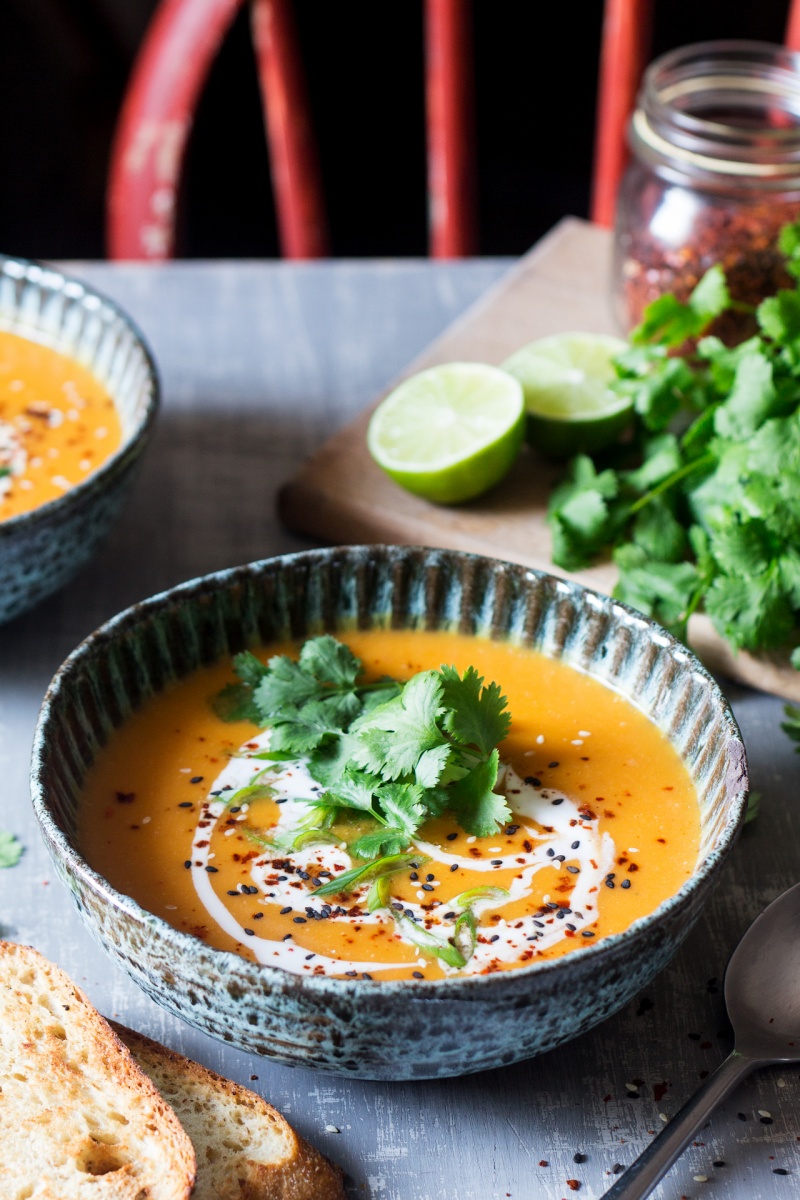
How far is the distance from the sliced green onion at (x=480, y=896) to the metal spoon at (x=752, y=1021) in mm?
243

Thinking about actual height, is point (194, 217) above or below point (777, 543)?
below

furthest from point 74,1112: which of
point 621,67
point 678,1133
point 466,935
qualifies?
point 621,67

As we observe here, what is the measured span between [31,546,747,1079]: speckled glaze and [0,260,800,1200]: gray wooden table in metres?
0.07

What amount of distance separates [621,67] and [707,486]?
1.54 metres

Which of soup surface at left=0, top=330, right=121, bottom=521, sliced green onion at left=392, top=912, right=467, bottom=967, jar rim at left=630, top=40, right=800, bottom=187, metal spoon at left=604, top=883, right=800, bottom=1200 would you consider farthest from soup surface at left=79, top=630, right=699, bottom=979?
jar rim at left=630, top=40, right=800, bottom=187

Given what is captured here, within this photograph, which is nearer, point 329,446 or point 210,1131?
point 210,1131

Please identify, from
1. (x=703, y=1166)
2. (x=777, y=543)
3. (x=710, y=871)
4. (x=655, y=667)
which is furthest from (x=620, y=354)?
(x=703, y=1166)

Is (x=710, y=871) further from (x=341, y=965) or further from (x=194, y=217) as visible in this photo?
(x=194, y=217)

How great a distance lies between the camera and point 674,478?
183cm

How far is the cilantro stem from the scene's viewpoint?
71.9 inches

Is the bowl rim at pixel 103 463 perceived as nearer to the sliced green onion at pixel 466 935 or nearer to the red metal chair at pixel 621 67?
the sliced green onion at pixel 466 935

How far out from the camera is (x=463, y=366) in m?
2.04

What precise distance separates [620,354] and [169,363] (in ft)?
2.78

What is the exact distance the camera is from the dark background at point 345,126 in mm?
4449
